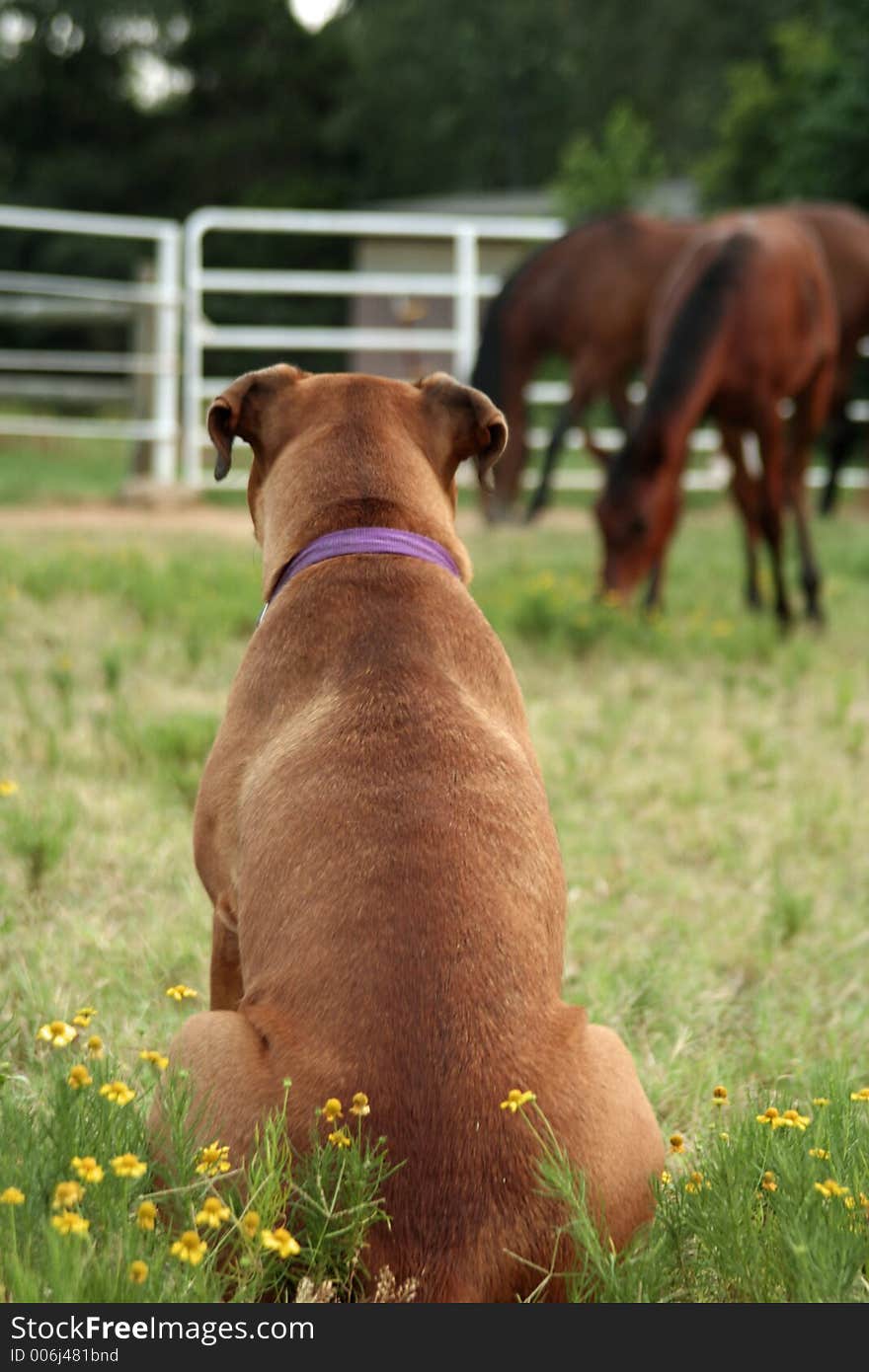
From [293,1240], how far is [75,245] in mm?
33313

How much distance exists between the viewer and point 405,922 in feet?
5.96

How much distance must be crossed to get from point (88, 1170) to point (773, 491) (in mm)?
5804

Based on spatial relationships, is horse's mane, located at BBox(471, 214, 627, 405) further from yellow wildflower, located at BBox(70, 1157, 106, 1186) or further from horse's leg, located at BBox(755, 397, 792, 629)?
yellow wildflower, located at BBox(70, 1157, 106, 1186)

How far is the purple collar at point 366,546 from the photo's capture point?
7.93ft

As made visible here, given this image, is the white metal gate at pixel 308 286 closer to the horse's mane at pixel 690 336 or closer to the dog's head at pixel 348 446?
the horse's mane at pixel 690 336

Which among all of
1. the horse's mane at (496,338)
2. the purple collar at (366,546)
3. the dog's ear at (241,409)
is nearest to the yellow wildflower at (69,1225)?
the purple collar at (366,546)

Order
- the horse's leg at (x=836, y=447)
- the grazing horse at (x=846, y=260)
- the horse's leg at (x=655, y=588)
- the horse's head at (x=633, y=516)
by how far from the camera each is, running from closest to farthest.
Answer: the horse's head at (x=633, y=516)
the horse's leg at (x=655, y=588)
the grazing horse at (x=846, y=260)
the horse's leg at (x=836, y=447)

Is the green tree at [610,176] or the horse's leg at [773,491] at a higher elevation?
the green tree at [610,176]

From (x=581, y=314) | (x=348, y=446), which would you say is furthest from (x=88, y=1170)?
(x=581, y=314)

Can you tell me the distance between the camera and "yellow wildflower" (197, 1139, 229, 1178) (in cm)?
173

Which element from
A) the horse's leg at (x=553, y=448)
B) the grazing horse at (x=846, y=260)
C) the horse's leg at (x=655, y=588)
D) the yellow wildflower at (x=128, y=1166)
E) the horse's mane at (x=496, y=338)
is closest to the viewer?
the yellow wildflower at (x=128, y=1166)

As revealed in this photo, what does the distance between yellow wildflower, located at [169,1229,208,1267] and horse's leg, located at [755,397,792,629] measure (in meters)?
5.63

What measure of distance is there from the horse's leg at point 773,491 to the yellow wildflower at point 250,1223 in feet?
18.2

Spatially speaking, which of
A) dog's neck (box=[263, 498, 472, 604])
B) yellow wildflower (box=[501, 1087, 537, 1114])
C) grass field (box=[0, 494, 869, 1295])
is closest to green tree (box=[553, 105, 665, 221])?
grass field (box=[0, 494, 869, 1295])
